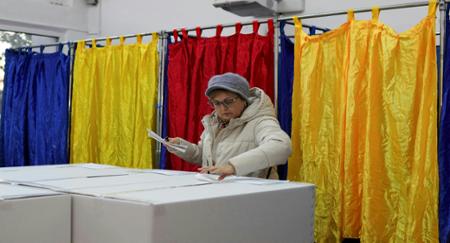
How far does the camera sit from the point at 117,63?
396cm

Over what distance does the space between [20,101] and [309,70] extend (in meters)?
2.80

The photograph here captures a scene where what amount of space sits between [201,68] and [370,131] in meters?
1.23

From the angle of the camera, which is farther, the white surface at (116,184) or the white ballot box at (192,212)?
the white surface at (116,184)

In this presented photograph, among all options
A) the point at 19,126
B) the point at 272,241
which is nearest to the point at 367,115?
the point at 272,241

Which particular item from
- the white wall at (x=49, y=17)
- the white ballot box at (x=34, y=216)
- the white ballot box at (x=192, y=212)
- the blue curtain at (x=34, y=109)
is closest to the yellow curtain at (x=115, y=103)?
the blue curtain at (x=34, y=109)

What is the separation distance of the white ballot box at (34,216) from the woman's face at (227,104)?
136cm

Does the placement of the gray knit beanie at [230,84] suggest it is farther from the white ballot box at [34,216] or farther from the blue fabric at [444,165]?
the white ballot box at [34,216]

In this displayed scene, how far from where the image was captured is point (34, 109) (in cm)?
467

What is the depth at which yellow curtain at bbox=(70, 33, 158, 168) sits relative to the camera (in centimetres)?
377

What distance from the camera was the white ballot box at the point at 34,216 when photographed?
47.6 inches

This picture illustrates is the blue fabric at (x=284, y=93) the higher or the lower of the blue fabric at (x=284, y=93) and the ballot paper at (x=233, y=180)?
the higher

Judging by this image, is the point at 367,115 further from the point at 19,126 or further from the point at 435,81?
the point at 19,126

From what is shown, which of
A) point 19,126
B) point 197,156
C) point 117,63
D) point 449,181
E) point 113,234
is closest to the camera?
point 113,234

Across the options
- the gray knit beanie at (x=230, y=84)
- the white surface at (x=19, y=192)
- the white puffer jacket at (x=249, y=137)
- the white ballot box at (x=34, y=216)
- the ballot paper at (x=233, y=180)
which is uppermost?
the gray knit beanie at (x=230, y=84)
